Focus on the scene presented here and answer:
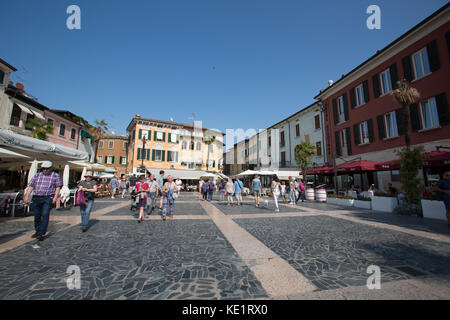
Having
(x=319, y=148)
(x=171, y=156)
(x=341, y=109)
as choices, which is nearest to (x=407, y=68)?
(x=341, y=109)

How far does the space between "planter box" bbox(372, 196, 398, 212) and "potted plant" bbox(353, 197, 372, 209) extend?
0.96 ft

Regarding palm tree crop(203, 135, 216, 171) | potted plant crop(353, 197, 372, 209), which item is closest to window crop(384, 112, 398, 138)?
potted plant crop(353, 197, 372, 209)

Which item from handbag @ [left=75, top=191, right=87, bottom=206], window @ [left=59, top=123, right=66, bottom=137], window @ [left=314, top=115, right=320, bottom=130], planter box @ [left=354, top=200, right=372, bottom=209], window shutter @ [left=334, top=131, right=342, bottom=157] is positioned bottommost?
planter box @ [left=354, top=200, right=372, bottom=209]

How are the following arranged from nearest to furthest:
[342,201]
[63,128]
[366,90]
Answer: [342,201], [366,90], [63,128]

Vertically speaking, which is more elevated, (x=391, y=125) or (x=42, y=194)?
(x=391, y=125)

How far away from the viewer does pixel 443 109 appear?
1116 cm

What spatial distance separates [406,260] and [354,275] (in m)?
1.37

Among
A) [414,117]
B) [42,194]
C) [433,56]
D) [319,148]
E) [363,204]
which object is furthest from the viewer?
[319,148]

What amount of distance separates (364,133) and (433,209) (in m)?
10.7

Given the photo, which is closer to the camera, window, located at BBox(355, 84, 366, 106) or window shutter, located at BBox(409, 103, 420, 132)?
window shutter, located at BBox(409, 103, 420, 132)

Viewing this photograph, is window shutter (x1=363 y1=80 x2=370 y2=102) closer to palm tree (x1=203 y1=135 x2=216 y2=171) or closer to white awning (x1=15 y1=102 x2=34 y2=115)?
palm tree (x1=203 y1=135 x2=216 y2=171)

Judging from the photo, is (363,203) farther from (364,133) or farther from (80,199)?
(80,199)

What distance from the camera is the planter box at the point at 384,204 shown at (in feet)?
29.9

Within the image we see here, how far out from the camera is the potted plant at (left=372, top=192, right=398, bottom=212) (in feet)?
29.9
